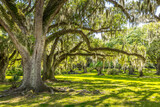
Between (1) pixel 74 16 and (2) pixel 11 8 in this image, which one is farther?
(1) pixel 74 16

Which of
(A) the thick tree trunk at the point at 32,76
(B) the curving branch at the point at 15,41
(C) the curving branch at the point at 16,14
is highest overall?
(C) the curving branch at the point at 16,14

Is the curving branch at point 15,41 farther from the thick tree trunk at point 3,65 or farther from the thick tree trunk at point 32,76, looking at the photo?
the thick tree trunk at point 3,65

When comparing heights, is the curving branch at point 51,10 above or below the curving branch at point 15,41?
above

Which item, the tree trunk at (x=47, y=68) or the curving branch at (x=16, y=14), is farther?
the tree trunk at (x=47, y=68)

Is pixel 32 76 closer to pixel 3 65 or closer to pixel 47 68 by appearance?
pixel 47 68

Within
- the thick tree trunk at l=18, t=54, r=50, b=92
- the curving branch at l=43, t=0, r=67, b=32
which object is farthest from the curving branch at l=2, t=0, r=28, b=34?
the thick tree trunk at l=18, t=54, r=50, b=92

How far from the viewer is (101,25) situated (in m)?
13.7

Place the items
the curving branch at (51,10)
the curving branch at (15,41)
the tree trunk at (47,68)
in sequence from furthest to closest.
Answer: the tree trunk at (47,68) < the curving branch at (51,10) < the curving branch at (15,41)

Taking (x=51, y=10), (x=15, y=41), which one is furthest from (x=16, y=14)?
(x=51, y=10)

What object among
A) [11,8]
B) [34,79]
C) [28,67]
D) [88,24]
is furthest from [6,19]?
[88,24]

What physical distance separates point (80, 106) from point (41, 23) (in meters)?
5.44

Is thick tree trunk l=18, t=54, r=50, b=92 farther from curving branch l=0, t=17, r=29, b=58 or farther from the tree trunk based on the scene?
the tree trunk

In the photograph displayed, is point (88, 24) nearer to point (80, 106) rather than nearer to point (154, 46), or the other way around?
point (80, 106)

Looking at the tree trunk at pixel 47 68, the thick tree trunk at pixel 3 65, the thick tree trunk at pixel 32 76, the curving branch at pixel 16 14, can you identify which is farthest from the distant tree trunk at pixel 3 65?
the thick tree trunk at pixel 32 76
